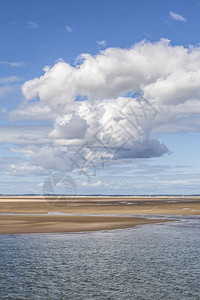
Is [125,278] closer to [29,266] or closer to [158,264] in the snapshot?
[158,264]

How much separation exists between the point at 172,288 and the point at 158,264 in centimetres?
552

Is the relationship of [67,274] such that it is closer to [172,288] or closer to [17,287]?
[17,287]

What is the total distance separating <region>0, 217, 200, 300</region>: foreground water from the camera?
17422 millimetres

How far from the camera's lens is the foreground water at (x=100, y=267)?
17.4 metres

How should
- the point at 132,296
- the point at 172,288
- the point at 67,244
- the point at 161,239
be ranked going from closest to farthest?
the point at 132,296, the point at 172,288, the point at 67,244, the point at 161,239

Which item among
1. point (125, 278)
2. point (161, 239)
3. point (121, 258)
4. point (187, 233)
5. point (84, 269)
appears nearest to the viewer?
point (125, 278)

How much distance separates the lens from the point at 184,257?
84.3ft

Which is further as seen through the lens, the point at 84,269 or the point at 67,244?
the point at 67,244

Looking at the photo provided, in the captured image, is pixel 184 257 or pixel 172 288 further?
pixel 184 257

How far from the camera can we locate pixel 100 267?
22.6 m

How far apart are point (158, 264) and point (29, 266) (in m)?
9.06

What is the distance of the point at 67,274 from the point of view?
20.9 metres

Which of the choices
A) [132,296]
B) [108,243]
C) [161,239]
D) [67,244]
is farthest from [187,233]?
[132,296]

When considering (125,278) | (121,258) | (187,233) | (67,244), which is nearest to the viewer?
(125,278)
